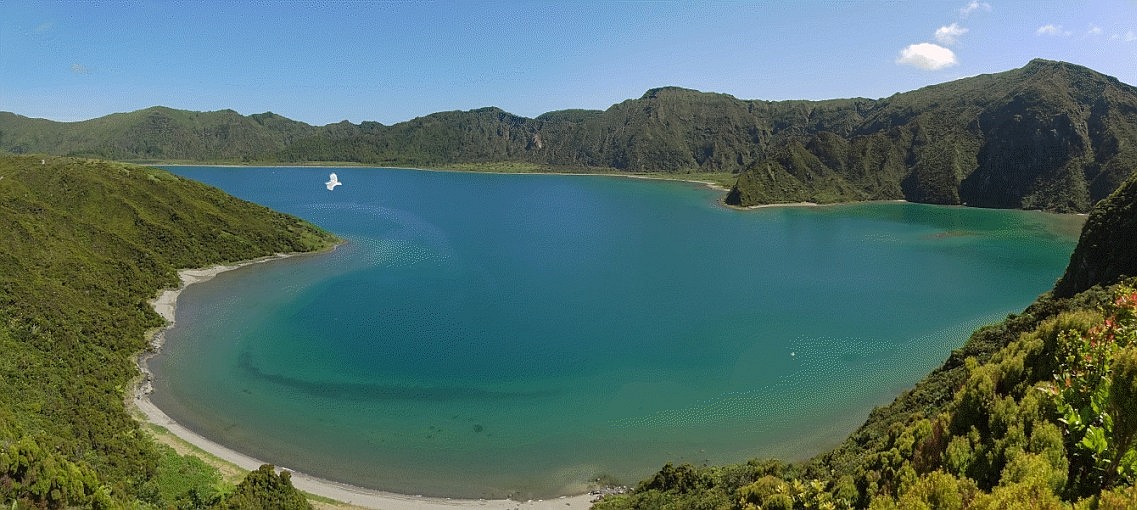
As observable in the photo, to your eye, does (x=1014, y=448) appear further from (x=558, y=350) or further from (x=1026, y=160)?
(x=1026, y=160)

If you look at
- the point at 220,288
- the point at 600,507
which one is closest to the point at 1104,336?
the point at 600,507

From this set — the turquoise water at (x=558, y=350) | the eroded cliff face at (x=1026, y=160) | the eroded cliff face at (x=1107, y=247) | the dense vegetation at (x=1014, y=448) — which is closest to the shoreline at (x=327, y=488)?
the turquoise water at (x=558, y=350)

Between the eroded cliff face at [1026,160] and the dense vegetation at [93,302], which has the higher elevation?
the eroded cliff face at [1026,160]

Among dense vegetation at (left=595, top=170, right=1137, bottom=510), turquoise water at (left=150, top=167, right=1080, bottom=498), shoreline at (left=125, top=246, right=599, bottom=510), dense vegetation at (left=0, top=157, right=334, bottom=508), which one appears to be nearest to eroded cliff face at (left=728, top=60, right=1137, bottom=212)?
turquoise water at (left=150, top=167, right=1080, bottom=498)

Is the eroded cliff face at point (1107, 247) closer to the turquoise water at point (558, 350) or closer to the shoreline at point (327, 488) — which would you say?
the turquoise water at point (558, 350)

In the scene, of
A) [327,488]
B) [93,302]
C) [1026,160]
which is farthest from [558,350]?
[1026,160]
